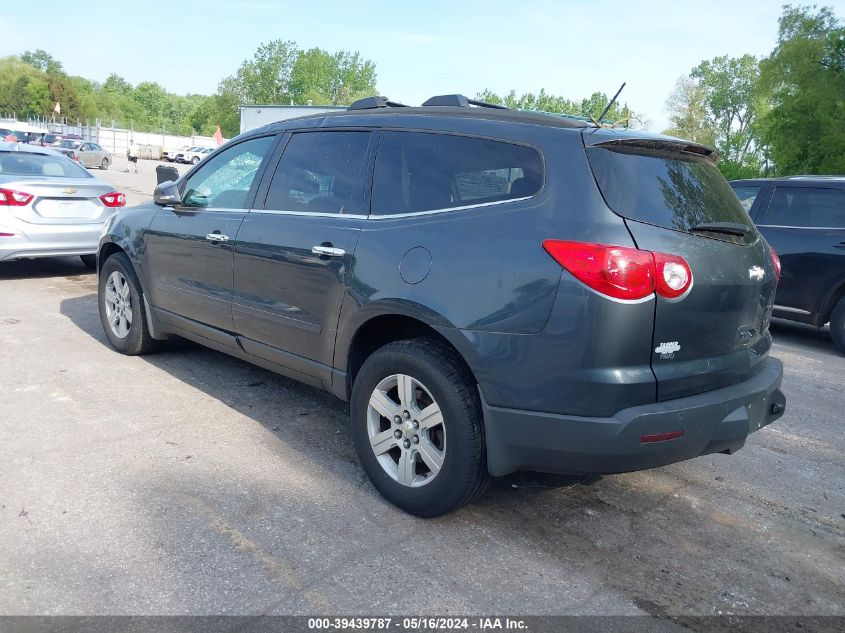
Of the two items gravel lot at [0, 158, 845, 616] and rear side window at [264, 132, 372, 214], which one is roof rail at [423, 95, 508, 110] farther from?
gravel lot at [0, 158, 845, 616]

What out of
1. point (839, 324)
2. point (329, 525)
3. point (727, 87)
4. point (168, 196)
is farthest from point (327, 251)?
point (727, 87)

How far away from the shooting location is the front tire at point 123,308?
549 cm

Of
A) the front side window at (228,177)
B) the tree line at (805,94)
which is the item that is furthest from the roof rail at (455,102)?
the tree line at (805,94)

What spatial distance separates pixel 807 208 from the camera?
771cm

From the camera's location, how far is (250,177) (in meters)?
4.53

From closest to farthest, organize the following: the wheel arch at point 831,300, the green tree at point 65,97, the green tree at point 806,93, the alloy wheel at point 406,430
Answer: the alloy wheel at point 406,430
the wheel arch at point 831,300
the green tree at point 806,93
the green tree at point 65,97

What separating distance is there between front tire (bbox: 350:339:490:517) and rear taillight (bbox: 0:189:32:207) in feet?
20.2

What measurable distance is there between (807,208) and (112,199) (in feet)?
25.8

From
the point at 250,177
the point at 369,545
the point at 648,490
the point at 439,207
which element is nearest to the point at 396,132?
the point at 439,207

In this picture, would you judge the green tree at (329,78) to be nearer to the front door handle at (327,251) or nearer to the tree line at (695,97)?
the tree line at (695,97)

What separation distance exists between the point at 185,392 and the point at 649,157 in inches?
131

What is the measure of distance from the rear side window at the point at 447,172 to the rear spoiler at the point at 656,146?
324 mm

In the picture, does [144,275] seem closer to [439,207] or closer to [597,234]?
[439,207]

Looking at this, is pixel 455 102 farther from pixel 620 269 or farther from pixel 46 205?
pixel 46 205
